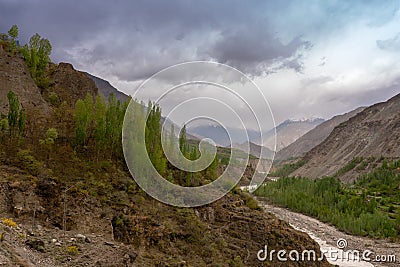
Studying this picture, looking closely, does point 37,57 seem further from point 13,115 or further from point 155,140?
point 155,140

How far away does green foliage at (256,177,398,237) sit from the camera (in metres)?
55.9

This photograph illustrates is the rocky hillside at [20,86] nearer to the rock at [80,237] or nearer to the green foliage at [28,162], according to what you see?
the green foliage at [28,162]

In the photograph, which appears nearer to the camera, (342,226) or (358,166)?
(342,226)

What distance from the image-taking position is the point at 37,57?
31547mm

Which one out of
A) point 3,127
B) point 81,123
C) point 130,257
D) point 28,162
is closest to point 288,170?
point 81,123

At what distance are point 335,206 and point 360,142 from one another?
78482 mm

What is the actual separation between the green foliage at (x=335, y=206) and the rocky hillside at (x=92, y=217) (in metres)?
36.3

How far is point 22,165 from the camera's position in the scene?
19.6 meters

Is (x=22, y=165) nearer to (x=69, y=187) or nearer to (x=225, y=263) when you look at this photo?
(x=69, y=187)

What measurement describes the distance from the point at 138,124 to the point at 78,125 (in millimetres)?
4134

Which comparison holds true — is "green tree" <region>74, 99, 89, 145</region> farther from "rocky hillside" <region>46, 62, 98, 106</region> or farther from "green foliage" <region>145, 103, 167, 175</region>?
"rocky hillside" <region>46, 62, 98, 106</region>

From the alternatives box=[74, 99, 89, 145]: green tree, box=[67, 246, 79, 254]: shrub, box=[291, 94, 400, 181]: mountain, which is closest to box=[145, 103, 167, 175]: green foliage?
box=[74, 99, 89, 145]: green tree

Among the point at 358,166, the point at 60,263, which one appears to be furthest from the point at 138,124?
the point at 358,166
